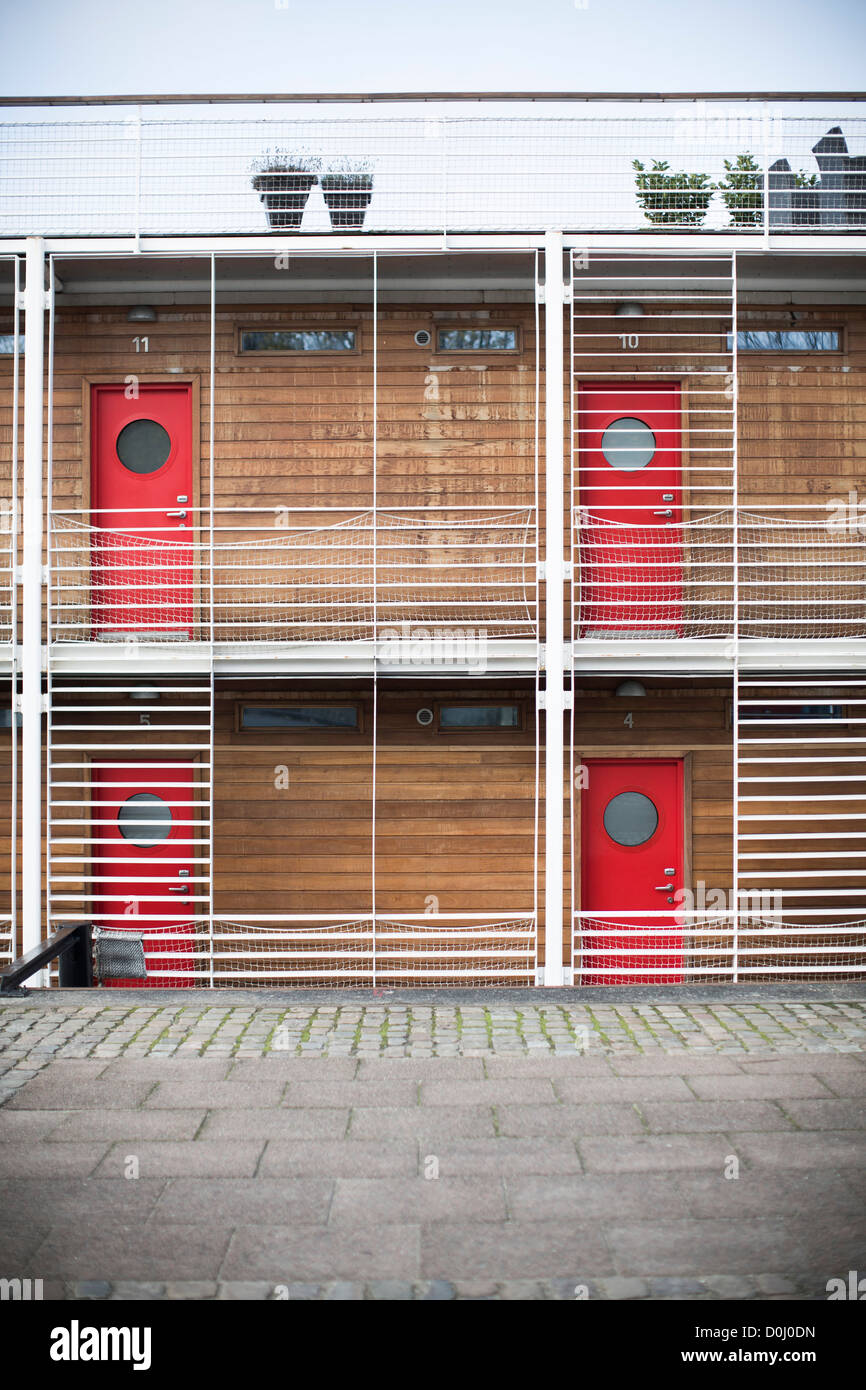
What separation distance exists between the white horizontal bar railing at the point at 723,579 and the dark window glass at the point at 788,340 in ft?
4.91

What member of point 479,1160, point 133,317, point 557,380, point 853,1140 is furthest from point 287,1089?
point 133,317

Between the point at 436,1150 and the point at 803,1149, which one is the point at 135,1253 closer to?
the point at 436,1150

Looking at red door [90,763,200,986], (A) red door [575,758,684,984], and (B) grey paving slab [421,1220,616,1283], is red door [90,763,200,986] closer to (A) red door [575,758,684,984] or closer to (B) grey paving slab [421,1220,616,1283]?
(A) red door [575,758,684,984]

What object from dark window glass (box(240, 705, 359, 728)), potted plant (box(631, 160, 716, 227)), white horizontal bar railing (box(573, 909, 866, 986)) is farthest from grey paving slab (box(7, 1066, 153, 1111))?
potted plant (box(631, 160, 716, 227))

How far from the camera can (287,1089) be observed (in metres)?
5.28

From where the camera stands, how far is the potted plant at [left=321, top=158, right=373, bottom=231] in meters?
8.17

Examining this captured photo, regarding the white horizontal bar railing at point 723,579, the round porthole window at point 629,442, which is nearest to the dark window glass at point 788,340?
the round porthole window at point 629,442

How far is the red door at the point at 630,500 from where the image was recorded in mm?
8781

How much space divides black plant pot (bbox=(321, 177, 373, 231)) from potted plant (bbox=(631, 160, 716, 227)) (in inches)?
85.6

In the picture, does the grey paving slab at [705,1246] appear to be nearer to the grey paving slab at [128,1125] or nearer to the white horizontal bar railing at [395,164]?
the grey paving slab at [128,1125]

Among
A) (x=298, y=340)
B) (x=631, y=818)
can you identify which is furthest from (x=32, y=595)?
(x=631, y=818)

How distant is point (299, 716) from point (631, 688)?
291 cm

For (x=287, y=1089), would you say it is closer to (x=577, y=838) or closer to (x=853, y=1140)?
(x=853, y=1140)
